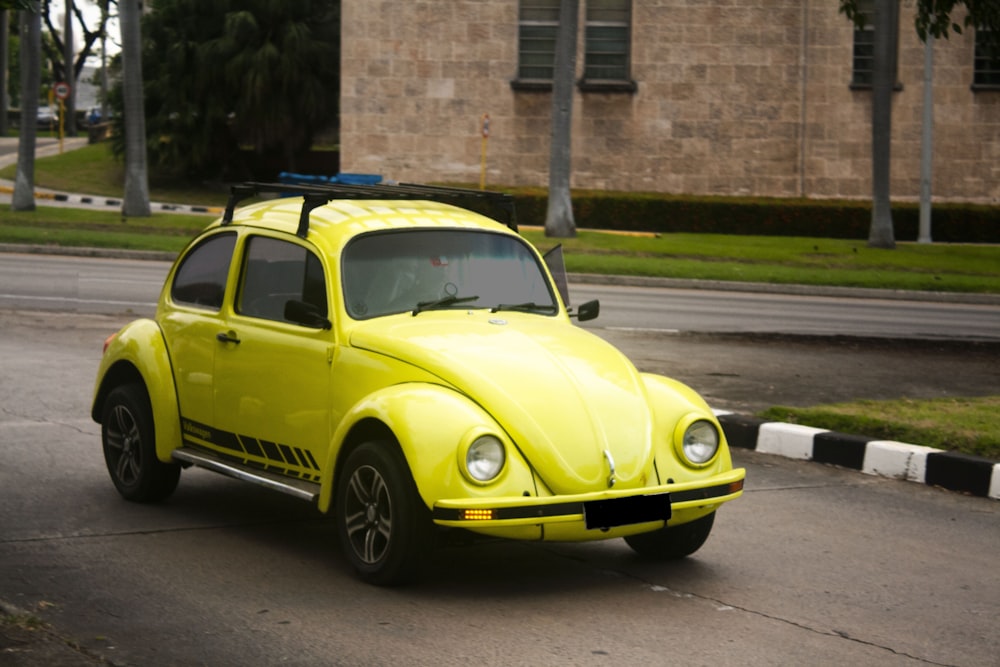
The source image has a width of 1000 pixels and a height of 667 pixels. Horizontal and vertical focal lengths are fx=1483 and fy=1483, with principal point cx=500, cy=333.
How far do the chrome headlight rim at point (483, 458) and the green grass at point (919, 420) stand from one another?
3.99 metres

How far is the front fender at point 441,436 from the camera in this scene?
5715 mm

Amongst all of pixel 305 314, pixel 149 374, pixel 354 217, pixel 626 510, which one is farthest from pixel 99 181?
pixel 626 510

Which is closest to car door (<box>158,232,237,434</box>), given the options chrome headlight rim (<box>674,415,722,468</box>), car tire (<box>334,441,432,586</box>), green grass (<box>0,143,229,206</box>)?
car tire (<box>334,441,432,586</box>)

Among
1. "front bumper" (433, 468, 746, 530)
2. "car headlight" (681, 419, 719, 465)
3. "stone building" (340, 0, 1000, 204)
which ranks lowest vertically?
"front bumper" (433, 468, 746, 530)

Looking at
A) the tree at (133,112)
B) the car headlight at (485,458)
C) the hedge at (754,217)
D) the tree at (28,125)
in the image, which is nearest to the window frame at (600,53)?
the hedge at (754,217)

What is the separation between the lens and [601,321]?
17.1m

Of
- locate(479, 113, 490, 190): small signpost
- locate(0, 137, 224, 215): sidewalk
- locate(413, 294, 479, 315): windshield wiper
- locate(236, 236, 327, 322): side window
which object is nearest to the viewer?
locate(413, 294, 479, 315): windshield wiper

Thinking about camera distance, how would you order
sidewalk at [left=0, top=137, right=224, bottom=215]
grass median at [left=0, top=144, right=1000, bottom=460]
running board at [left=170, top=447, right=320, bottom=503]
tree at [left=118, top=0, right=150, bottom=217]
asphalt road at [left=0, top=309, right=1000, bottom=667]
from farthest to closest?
sidewalk at [left=0, top=137, right=224, bottom=215] → tree at [left=118, top=0, right=150, bottom=217] → grass median at [left=0, top=144, right=1000, bottom=460] → running board at [left=170, top=447, right=320, bottom=503] → asphalt road at [left=0, top=309, right=1000, bottom=667]

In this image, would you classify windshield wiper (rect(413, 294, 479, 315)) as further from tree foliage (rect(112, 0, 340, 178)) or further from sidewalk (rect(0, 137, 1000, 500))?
tree foliage (rect(112, 0, 340, 178))

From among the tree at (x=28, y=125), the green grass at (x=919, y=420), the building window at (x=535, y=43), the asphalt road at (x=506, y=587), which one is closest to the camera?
A: the asphalt road at (x=506, y=587)

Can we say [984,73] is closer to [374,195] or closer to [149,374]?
[374,195]

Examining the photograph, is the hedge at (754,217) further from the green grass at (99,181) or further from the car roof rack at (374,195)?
the car roof rack at (374,195)

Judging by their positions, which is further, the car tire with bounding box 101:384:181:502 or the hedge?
the hedge

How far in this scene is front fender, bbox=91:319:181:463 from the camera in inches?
291
